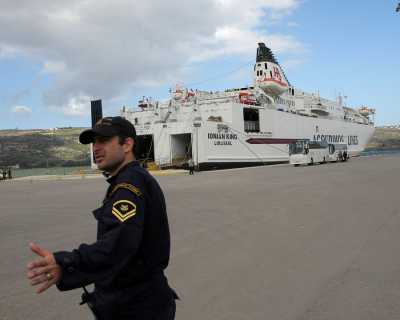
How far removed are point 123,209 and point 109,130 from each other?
433 millimetres

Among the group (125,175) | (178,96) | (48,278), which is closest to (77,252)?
(48,278)

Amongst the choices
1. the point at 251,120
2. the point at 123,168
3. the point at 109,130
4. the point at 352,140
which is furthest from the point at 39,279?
the point at 352,140

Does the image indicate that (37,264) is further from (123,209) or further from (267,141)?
(267,141)

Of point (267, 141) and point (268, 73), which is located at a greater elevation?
point (268, 73)

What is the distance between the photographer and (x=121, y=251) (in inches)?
77.6

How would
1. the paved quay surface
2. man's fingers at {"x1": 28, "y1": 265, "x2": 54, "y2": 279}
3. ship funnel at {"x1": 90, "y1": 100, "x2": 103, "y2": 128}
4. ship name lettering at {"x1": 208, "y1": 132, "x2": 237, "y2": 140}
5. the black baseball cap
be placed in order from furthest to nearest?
1. ship funnel at {"x1": 90, "y1": 100, "x2": 103, "y2": 128}
2. ship name lettering at {"x1": 208, "y1": 132, "x2": 237, "y2": 140}
3. the paved quay surface
4. the black baseball cap
5. man's fingers at {"x1": 28, "y1": 265, "x2": 54, "y2": 279}

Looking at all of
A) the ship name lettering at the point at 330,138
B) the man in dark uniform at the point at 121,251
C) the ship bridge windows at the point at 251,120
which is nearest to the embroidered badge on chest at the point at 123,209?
the man in dark uniform at the point at 121,251

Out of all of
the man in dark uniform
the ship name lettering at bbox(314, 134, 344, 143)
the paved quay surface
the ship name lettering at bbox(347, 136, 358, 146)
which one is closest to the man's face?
the man in dark uniform

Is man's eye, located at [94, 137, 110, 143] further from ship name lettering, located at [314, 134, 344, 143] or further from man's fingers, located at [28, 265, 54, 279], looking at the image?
ship name lettering, located at [314, 134, 344, 143]

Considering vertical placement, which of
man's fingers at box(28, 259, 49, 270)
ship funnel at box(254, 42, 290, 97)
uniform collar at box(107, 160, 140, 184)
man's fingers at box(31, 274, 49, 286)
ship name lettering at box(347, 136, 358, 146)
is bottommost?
man's fingers at box(31, 274, 49, 286)

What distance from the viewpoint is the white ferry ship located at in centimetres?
2955

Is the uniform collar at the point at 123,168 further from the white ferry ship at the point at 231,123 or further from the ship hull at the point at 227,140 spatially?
the ship hull at the point at 227,140

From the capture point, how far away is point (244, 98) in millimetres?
33469

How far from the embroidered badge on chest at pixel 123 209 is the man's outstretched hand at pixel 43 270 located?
324 millimetres
